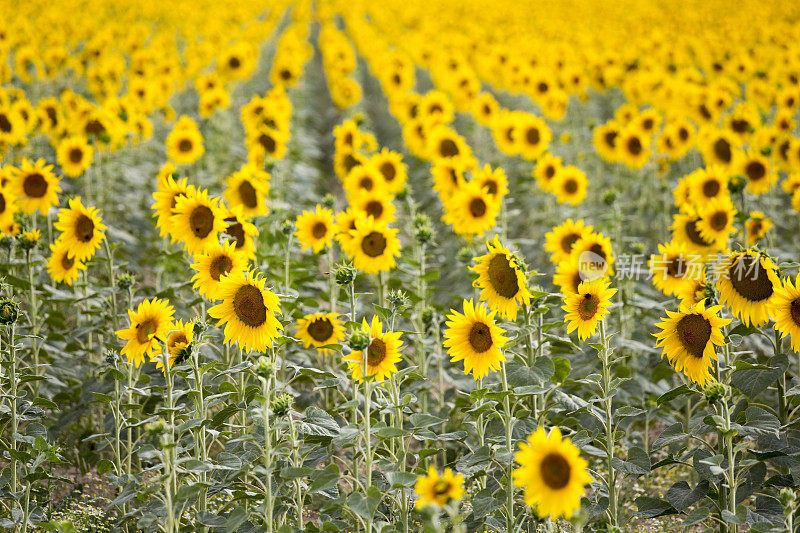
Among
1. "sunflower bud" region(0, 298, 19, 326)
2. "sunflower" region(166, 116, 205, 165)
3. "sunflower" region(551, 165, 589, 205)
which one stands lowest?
"sunflower bud" region(0, 298, 19, 326)

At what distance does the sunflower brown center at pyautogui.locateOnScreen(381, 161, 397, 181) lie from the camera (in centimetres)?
604

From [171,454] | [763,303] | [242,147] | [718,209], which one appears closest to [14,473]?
[171,454]

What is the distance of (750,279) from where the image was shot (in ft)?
10.4

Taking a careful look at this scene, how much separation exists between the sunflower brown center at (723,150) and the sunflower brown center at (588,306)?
13.1ft

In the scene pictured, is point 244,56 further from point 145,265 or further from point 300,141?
point 145,265

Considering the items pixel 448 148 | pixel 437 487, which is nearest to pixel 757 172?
pixel 448 148

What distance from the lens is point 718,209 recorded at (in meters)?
4.50

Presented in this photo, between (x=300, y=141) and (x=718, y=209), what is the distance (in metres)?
6.66

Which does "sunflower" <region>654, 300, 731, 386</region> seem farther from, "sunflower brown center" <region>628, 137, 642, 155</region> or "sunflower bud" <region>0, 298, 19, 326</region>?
"sunflower brown center" <region>628, 137, 642, 155</region>

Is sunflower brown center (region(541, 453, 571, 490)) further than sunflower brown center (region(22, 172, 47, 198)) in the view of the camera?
No

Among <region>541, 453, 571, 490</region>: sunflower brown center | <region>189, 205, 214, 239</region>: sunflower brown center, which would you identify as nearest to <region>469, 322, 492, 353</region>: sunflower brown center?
<region>541, 453, 571, 490</region>: sunflower brown center

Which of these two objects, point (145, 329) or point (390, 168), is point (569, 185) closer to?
point (390, 168)

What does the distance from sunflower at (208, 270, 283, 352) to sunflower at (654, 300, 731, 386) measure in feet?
5.40

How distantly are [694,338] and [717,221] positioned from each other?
1.77 meters
